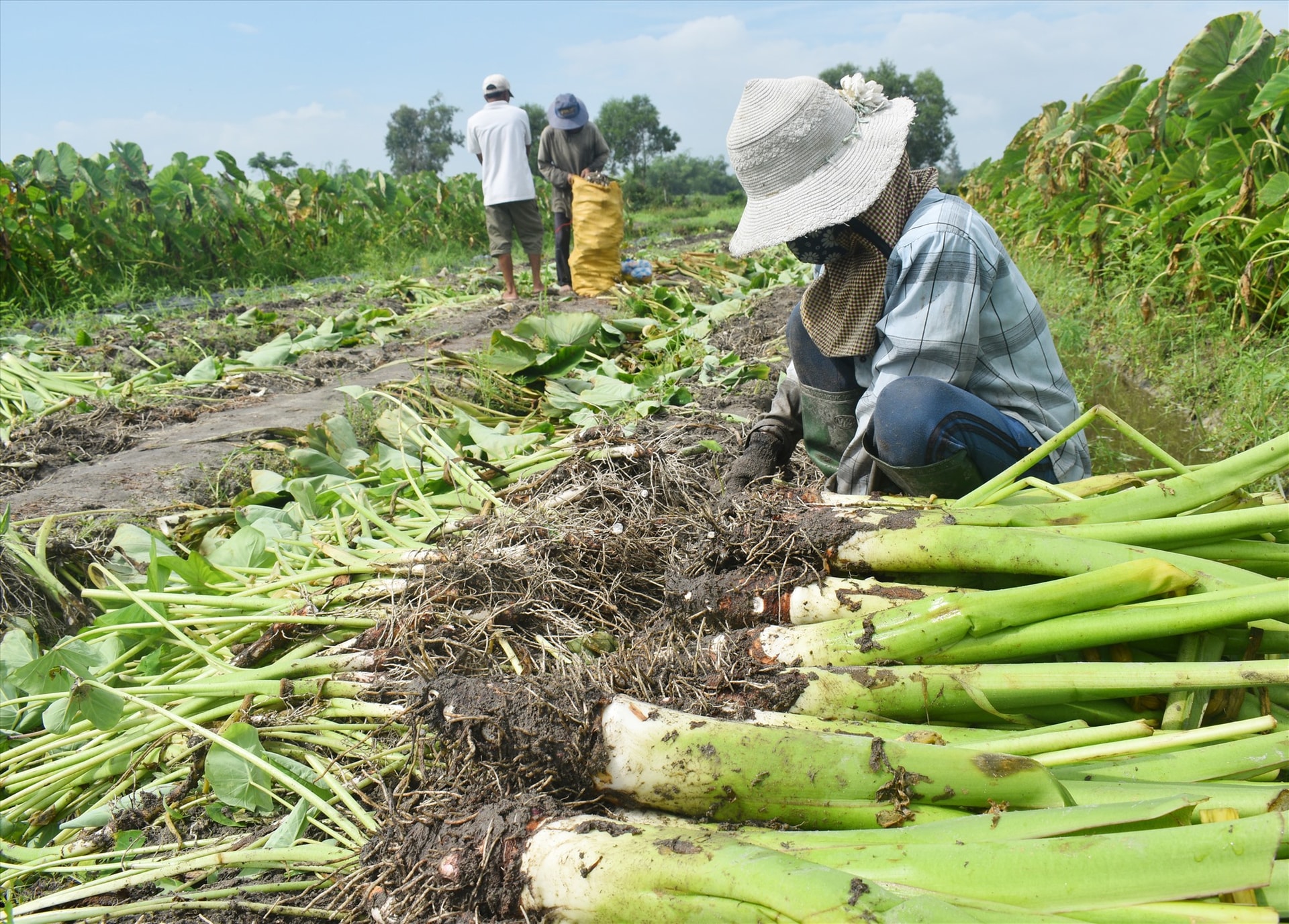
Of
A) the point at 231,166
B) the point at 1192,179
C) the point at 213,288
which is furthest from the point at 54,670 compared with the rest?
the point at 231,166

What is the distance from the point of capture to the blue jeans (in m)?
2.00

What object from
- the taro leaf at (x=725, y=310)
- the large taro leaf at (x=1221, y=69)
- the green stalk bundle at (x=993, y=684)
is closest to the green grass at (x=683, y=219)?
the taro leaf at (x=725, y=310)

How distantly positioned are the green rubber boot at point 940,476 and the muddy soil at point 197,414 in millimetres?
1215

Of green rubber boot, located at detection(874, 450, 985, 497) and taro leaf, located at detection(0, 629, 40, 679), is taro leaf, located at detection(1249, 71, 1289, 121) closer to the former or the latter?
green rubber boot, located at detection(874, 450, 985, 497)

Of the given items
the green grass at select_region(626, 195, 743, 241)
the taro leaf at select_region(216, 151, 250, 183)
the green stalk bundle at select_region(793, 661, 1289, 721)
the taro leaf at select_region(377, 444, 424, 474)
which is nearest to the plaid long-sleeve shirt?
the green stalk bundle at select_region(793, 661, 1289, 721)

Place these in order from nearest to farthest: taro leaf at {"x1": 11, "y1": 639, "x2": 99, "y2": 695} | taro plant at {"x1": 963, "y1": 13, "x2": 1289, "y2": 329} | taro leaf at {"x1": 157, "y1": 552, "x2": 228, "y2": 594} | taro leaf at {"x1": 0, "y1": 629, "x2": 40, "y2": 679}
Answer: taro leaf at {"x1": 11, "y1": 639, "x2": 99, "y2": 695}, taro leaf at {"x1": 157, "y1": 552, "x2": 228, "y2": 594}, taro leaf at {"x1": 0, "y1": 629, "x2": 40, "y2": 679}, taro plant at {"x1": 963, "y1": 13, "x2": 1289, "y2": 329}

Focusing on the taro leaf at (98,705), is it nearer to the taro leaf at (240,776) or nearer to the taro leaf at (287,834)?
the taro leaf at (240,776)

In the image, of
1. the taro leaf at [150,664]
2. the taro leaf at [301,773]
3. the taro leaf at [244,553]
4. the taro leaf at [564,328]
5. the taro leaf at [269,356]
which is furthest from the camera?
the taro leaf at [269,356]

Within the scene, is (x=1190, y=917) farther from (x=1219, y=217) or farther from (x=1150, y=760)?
(x=1219, y=217)

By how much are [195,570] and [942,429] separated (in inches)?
77.8

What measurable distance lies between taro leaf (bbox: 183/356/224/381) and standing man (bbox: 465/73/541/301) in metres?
3.22

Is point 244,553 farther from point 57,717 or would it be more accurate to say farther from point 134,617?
point 57,717

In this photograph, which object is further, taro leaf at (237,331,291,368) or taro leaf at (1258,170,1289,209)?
taro leaf at (237,331,291,368)

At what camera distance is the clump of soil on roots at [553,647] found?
129cm
